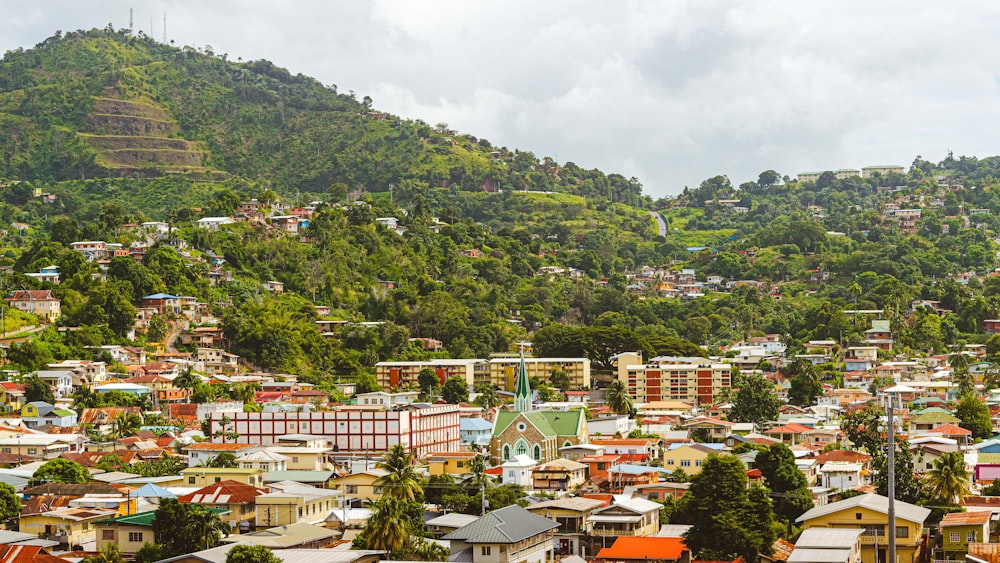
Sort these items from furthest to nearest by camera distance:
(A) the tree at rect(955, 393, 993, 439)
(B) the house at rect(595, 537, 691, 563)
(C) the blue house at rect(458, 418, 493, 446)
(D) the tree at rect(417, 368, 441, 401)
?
(D) the tree at rect(417, 368, 441, 401) → (C) the blue house at rect(458, 418, 493, 446) → (A) the tree at rect(955, 393, 993, 439) → (B) the house at rect(595, 537, 691, 563)

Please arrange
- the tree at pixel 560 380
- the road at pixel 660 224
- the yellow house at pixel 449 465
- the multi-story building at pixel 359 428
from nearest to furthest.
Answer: the yellow house at pixel 449 465, the multi-story building at pixel 359 428, the tree at pixel 560 380, the road at pixel 660 224

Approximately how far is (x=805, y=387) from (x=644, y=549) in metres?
44.0

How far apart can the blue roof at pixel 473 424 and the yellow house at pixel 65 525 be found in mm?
27952

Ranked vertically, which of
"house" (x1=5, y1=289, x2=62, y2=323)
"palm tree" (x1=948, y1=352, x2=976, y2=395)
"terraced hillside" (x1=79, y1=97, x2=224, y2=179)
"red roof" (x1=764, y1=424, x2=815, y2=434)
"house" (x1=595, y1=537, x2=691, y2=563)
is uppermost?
"terraced hillside" (x1=79, y1=97, x2=224, y2=179)

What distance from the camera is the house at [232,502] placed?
149 feet

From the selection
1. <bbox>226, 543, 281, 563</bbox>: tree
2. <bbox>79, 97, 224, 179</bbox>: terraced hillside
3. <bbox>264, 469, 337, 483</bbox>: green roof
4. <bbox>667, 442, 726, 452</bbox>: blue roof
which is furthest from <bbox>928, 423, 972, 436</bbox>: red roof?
<bbox>79, 97, 224, 179</bbox>: terraced hillside

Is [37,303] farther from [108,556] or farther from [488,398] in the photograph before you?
[108,556]

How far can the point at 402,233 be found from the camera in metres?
119

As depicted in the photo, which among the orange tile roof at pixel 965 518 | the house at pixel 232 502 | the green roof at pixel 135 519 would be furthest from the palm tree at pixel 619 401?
the green roof at pixel 135 519

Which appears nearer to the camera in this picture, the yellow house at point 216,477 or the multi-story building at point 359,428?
the yellow house at point 216,477

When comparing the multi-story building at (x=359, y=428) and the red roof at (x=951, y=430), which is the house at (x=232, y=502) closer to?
the multi-story building at (x=359, y=428)

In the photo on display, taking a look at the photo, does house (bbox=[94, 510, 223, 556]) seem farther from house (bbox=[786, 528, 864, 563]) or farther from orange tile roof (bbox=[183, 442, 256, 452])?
house (bbox=[786, 528, 864, 563])

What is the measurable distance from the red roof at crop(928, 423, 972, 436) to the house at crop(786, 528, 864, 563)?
1042 inches

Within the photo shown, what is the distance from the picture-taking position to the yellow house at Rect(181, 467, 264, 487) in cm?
5212
